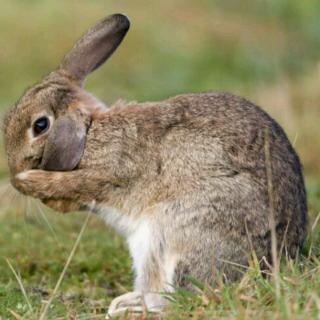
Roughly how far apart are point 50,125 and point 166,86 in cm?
900

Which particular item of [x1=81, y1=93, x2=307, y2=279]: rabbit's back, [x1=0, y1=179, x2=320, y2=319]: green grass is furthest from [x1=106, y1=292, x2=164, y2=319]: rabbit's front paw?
[x1=81, y1=93, x2=307, y2=279]: rabbit's back

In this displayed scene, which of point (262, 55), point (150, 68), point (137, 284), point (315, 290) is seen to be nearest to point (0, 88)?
point (150, 68)

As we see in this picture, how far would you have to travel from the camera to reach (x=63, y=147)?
24.1 feet

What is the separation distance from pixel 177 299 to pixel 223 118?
4.19ft

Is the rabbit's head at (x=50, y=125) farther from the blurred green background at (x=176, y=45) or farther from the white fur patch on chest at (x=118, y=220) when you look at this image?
the blurred green background at (x=176, y=45)

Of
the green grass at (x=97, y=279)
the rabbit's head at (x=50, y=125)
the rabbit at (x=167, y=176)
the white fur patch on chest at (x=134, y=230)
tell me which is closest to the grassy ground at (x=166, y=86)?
the green grass at (x=97, y=279)

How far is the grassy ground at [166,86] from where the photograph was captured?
20.5 ft

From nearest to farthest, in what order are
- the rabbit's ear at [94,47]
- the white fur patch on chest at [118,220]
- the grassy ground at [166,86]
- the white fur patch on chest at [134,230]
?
the grassy ground at [166,86], the white fur patch on chest at [134,230], the white fur patch on chest at [118,220], the rabbit's ear at [94,47]

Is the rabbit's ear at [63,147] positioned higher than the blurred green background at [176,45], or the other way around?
the blurred green background at [176,45]

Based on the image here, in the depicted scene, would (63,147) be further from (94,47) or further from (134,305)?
(134,305)

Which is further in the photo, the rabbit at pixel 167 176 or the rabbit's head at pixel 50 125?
the rabbit's head at pixel 50 125

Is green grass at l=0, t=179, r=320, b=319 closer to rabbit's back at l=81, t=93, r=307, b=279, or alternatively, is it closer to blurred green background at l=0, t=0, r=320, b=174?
rabbit's back at l=81, t=93, r=307, b=279

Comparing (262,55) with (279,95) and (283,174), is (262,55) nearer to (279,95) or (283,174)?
(279,95)

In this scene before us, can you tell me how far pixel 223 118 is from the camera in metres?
7.17
